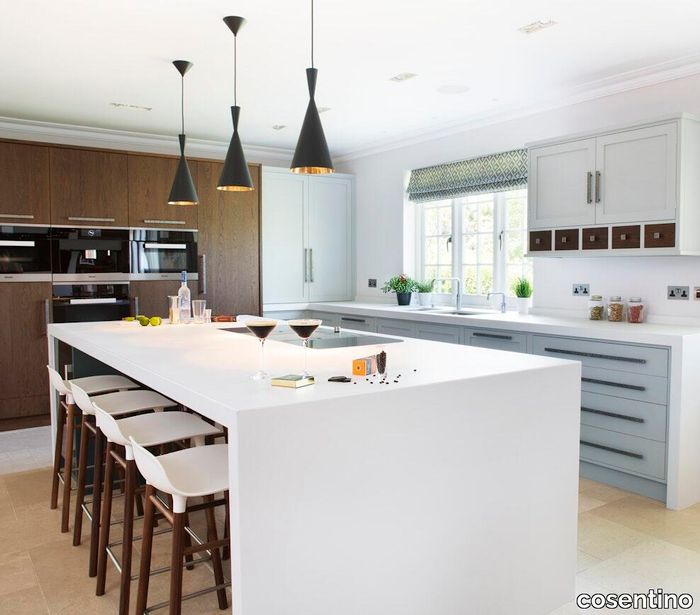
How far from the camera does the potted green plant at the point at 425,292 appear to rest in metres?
5.86

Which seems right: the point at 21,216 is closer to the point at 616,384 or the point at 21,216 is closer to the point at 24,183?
the point at 24,183

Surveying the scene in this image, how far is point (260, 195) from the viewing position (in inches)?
241

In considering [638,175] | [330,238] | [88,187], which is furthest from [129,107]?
[638,175]

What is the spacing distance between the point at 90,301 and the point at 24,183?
3.39ft

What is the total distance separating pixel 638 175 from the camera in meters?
3.82

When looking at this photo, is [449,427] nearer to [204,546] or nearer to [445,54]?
[204,546]

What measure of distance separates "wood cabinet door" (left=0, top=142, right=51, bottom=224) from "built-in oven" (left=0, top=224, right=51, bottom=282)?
0.08 m

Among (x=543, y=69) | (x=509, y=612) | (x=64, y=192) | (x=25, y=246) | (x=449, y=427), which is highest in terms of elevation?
(x=543, y=69)

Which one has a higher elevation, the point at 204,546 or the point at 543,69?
the point at 543,69

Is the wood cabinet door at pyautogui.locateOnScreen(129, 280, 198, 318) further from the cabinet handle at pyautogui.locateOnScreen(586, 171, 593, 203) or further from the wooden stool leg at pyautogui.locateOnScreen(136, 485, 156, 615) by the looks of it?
the wooden stool leg at pyautogui.locateOnScreen(136, 485, 156, 615)

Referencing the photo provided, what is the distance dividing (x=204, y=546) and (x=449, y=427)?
34.3 inches

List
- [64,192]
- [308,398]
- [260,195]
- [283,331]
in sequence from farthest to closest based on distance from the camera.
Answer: [260,195] < [64,192] < [283,331] < [308,398]

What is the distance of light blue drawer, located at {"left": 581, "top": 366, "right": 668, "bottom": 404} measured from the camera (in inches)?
139

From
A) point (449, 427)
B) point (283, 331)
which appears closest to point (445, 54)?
point (283, 331)
